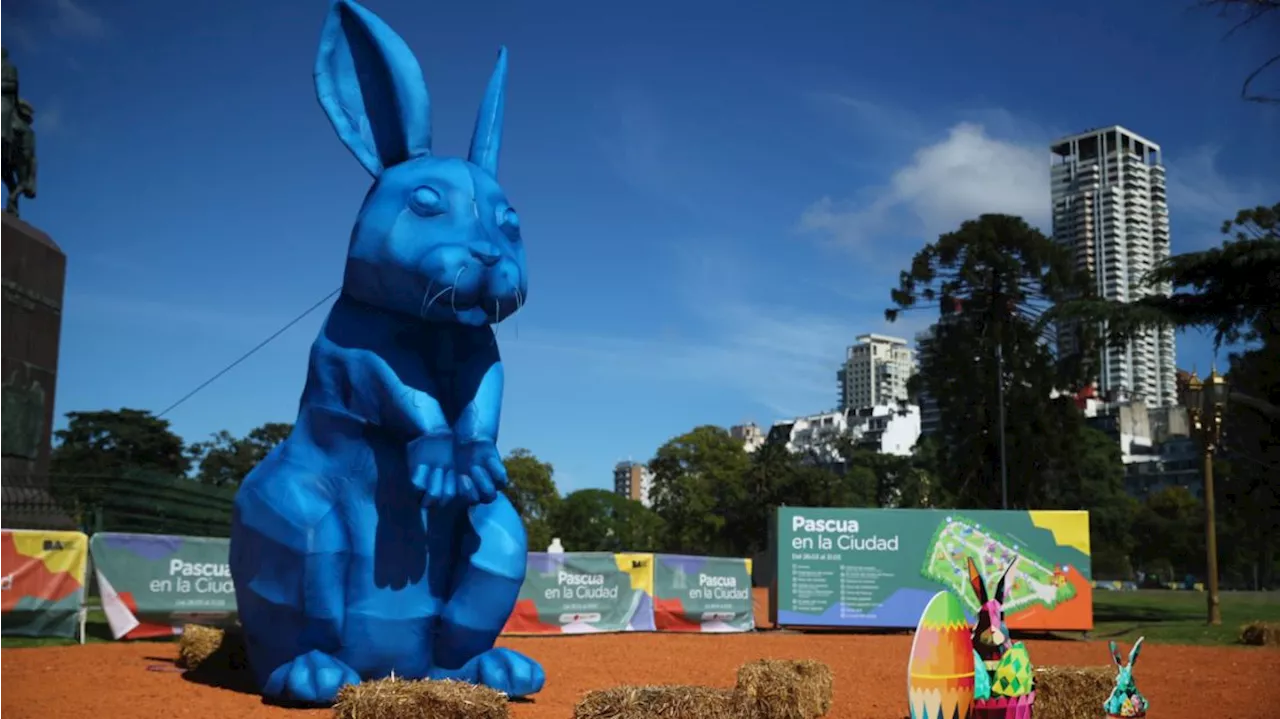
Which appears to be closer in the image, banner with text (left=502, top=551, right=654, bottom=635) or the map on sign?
banner with text (left=502, top=551, right=654, bottom=635)

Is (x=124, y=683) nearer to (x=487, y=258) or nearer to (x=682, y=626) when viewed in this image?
(x=487, y=258)

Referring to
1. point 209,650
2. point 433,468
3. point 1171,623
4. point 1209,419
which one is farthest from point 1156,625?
point 433,468

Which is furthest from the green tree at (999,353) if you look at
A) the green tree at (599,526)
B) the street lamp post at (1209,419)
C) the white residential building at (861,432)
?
the white residential building at (861,432)

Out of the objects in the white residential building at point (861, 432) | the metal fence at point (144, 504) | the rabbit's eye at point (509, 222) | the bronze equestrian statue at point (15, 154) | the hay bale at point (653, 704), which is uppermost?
the white residential building at point (861, 432)

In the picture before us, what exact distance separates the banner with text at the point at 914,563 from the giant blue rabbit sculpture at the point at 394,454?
11.7 m

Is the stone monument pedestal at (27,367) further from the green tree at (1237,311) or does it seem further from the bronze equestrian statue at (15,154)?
the green tree at (1237,311)

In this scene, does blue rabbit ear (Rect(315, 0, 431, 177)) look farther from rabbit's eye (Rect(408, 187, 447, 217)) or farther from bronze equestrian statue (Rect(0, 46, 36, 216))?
bronze equestrian statue (Rect(0, 46, 36, 216))

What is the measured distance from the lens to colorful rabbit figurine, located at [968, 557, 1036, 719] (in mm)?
5629

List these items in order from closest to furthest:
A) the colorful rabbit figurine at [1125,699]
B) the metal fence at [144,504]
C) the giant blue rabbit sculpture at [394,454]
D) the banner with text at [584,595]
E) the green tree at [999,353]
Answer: the colorful rabbit figurine at [1125,699] < the giant blue rabbit sculpture at [394,454] < the banner with text at [584,595] < the metal fence at [144,504] < the green tree at [999,353]

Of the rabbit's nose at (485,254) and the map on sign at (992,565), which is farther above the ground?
the rabbit's nose at (485,254)

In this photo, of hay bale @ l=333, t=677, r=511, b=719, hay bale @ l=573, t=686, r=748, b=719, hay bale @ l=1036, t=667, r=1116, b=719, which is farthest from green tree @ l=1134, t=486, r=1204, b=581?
hay bale @ l=333, t=677, r=511, b=719

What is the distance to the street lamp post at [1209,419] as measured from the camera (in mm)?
19328

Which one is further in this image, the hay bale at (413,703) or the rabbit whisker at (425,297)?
the rabbit whisker at (425,297)

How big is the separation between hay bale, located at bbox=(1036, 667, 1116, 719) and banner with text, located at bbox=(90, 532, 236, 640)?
34.6 feet
